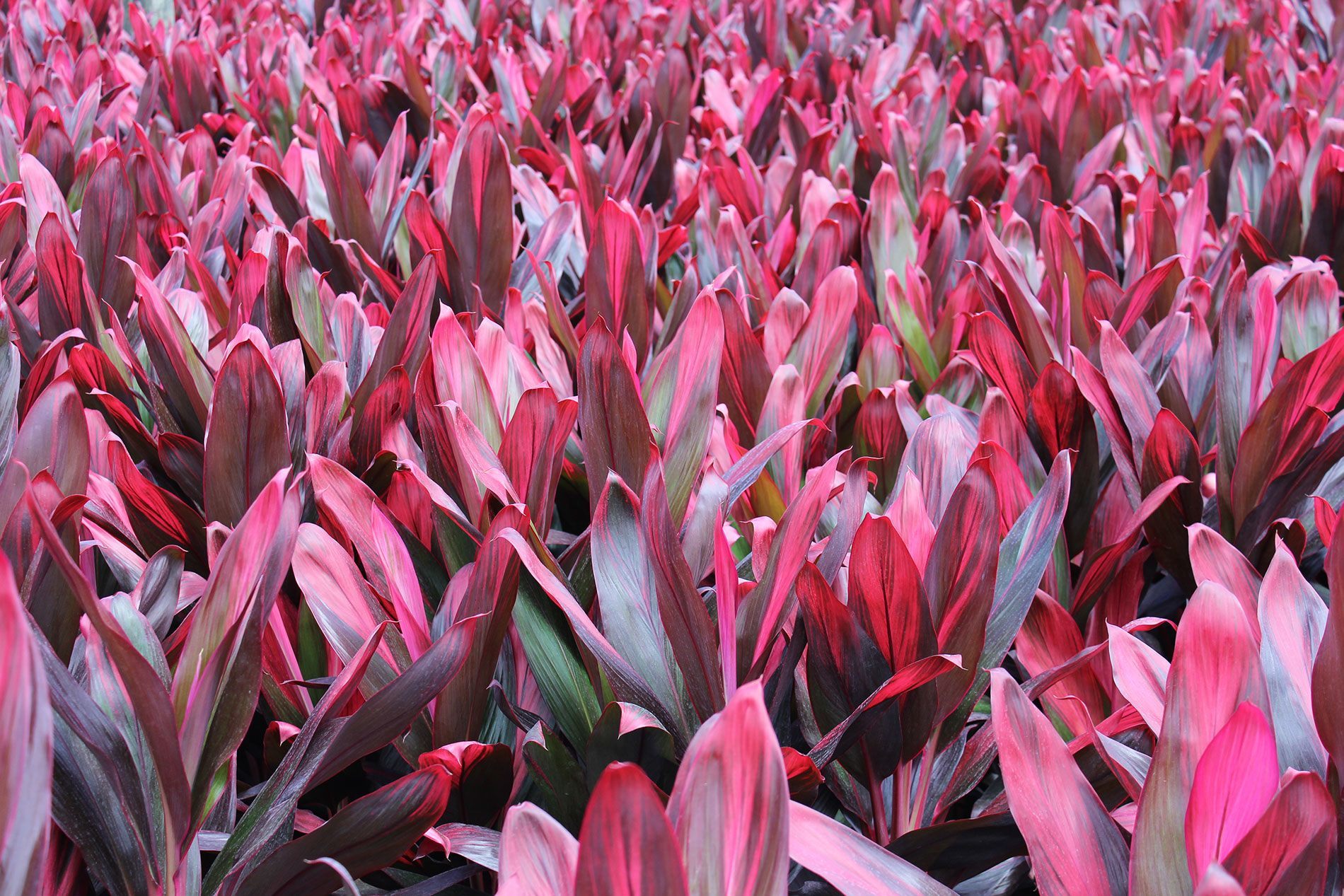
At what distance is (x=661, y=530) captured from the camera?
750 millimetres

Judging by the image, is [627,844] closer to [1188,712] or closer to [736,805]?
[736,805]

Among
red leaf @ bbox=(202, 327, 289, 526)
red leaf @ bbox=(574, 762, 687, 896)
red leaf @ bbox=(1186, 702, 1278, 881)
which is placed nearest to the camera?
red leaf @ bbox=(574, 762, 687, 896)

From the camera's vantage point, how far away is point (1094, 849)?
0.69 meters

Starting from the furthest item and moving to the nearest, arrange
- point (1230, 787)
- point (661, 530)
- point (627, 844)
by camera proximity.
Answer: point (661, 530)
point (1230, 787)
point (627, 844)

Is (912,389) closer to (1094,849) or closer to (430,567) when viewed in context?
(430,567)

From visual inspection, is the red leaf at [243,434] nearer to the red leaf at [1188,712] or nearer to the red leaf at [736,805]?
the red leaf at [736,805]

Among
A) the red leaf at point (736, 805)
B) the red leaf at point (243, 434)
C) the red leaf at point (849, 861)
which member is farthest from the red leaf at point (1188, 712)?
the red leaf at point (243, 434)

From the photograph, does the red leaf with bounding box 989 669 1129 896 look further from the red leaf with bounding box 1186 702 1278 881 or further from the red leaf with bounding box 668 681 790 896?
the red leaf with bounding box 668 681 790 896

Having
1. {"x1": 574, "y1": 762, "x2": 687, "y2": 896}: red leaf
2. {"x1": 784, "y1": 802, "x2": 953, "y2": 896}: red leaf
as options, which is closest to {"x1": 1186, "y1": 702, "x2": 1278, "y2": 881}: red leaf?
{"x1": 784, "y1": 802, "x2": 953, "y2": 896}: red leaf

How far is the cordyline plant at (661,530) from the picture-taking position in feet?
2.21

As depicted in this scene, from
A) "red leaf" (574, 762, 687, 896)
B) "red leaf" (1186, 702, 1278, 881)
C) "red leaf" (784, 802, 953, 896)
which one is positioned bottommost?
"red leaf" (784, 802, 953, 896)

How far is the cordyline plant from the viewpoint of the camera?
67cm

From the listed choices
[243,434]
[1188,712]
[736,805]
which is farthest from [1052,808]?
[243,434]

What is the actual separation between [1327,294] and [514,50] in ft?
7.78
